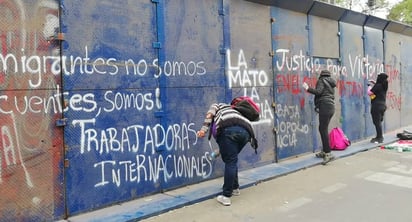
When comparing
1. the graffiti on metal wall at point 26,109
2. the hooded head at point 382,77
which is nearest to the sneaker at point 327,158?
the hooded head at point 382,77

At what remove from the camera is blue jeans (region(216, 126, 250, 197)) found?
5305 mm

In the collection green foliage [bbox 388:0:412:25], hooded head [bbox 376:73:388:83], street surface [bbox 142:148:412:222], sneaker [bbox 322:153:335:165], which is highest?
green foliage [bbox 388:0:412:25]

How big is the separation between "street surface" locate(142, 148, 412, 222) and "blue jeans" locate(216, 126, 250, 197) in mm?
291

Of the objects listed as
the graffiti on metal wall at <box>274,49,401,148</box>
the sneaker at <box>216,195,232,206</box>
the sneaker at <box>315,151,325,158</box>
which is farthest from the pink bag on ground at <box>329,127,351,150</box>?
the sneaker at <box>216,195,232,206</box>

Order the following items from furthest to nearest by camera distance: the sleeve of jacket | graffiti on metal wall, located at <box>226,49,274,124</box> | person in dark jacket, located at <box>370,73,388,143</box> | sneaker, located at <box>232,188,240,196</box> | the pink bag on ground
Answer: person in dark jacket, located at <box>370,73,388,143</box> → the pink bag on ground → the sleeve of jacket → graffiti on metal wall, located at <box>226,49,274,124</box> → sneaker, located at <box>232,188,240,196</box>

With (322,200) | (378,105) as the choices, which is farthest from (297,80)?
(322,200)

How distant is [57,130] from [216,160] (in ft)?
8.86

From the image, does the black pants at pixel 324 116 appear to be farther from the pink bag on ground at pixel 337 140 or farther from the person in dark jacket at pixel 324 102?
the pink bag on ground at pixel 337 140

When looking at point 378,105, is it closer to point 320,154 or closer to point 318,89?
point 318,89

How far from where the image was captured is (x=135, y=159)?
17.5 feet

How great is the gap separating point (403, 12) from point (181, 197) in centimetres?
2797

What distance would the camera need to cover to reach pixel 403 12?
28188mm

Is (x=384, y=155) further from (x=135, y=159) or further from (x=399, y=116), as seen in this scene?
(x=135, y=159)

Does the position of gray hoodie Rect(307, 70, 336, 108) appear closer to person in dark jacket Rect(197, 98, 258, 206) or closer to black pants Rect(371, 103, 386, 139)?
black pants Rect(371, 103, 386, 139)
